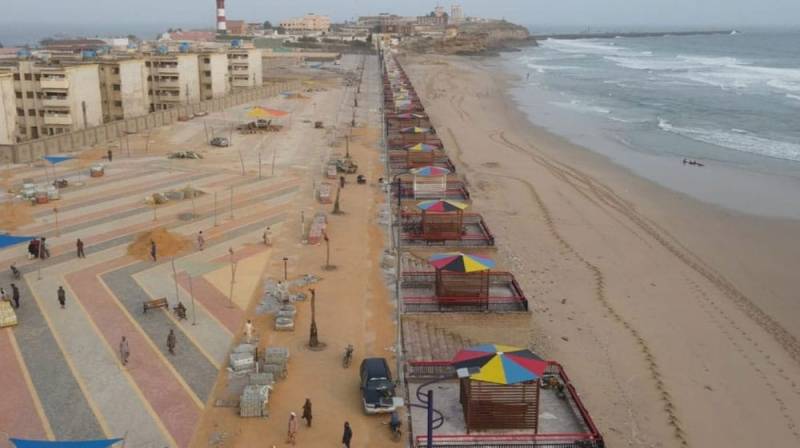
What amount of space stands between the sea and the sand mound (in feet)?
79.3

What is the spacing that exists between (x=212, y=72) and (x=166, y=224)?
44130 mm

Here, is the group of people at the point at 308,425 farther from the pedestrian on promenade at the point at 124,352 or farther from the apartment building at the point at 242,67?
the apartment building at the point at 242,67

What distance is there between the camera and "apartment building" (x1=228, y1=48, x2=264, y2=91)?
254 feet

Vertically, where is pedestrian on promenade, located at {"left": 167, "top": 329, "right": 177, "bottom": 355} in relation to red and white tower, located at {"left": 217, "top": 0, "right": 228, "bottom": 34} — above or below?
below

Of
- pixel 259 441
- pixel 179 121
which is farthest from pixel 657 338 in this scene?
pixel 179 121

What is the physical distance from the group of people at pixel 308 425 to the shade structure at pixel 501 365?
7.80ft

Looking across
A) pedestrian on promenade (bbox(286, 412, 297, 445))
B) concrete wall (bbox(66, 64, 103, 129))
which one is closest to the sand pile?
pedestrian on promenade (bbox(286, 412, 297, 445))

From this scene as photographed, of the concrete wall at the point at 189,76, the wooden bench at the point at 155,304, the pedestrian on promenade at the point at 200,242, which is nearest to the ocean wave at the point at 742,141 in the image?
the pedestrian on promenade at the point at 200,242

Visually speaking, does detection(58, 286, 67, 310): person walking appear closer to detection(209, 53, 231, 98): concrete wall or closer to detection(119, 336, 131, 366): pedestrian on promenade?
detection(119, 336, 131, 366): pedestrian on promenade

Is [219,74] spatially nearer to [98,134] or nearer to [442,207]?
[98,134]

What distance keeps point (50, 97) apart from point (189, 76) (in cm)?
1664

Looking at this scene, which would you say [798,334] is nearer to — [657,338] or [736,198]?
[657,338]

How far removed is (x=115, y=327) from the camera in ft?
60.8

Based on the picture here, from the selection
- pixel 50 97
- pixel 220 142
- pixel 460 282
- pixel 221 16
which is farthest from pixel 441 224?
pixel 221 16
